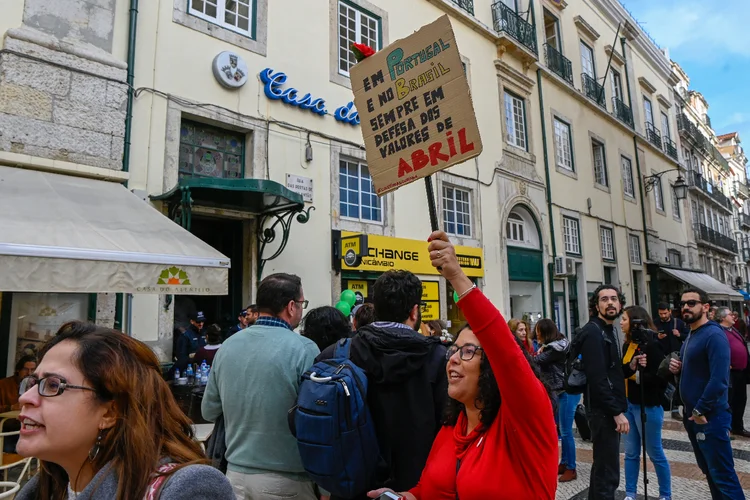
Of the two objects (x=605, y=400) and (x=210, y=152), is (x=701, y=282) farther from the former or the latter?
(x=210, y=152)

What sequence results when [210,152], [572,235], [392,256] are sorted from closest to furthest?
[210,152] < [392,256] < [572,235]

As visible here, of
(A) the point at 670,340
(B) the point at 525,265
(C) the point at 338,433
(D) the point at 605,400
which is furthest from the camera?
(B) the point at 525,265

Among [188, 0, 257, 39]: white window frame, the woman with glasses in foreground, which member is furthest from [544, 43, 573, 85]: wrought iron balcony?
the woman with glasses in foreground

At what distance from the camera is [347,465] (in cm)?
216

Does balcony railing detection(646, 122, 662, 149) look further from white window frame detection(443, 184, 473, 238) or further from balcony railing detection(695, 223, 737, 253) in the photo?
white window frame detection(443, 184, 473, 238)

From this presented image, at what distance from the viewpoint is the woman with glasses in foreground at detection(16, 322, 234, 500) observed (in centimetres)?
122

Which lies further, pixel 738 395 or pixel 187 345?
pixel 738 395

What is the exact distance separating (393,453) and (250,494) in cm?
83

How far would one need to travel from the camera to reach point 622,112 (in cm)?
1972

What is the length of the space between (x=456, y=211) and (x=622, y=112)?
492 inches

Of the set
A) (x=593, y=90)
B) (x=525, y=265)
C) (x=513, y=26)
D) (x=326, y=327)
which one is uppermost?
(x=513, y=26)

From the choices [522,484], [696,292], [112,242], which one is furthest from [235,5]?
[522,484]

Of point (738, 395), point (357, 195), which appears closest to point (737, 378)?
point (738, 395)

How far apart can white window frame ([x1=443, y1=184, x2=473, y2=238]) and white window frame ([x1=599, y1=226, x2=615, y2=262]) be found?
7537 millimetres
